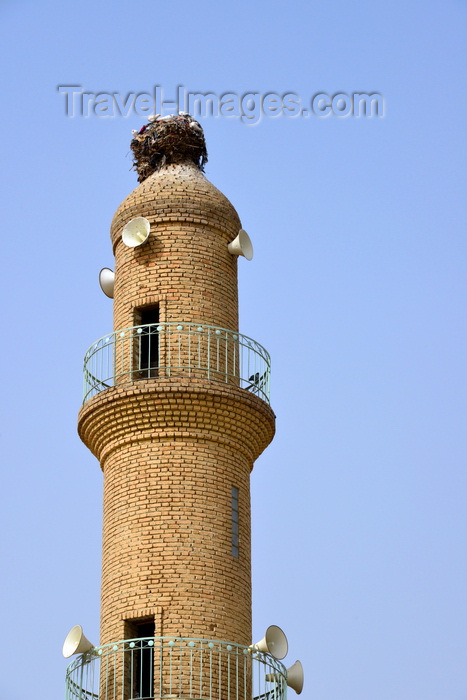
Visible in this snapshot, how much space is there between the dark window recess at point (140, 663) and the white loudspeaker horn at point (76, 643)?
67cm

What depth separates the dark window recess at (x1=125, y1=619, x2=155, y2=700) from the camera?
76.4 feet

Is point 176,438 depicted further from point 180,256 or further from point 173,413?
point 180,256

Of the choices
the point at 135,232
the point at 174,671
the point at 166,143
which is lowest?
the point at 174,671

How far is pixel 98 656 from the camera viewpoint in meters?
23.8

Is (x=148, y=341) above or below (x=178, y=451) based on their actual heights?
above

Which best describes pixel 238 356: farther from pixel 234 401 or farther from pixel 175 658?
pixel 175 658

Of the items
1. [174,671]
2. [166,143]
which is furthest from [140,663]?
[166,143]

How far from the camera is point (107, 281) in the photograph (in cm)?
2753

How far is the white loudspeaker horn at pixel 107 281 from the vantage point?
27516mm

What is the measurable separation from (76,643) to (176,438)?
374 centimetres

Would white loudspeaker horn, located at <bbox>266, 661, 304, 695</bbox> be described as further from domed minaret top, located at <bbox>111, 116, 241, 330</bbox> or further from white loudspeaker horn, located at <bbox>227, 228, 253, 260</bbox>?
white loudspeaker horn, located at <bbox>227, 228, 253, 260</bbox>

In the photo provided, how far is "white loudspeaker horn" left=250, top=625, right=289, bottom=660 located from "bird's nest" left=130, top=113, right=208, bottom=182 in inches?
357

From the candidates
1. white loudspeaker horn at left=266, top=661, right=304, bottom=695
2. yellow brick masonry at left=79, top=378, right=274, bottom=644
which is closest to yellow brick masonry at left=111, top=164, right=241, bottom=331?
yellow brick masonry at left=79, top=378, right=274, bottom=644

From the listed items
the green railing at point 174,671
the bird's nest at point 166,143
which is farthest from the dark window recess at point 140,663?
the bird's nest at point 166,143
